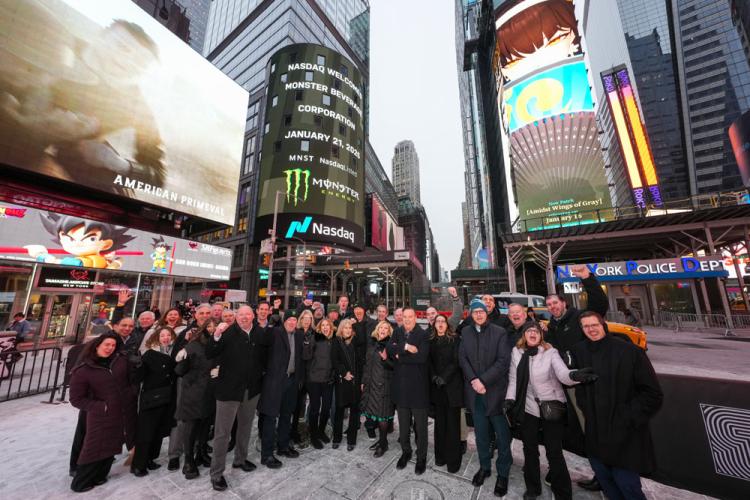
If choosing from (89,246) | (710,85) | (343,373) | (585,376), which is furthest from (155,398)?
(710,85)

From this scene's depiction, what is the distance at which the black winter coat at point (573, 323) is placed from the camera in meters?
3.73

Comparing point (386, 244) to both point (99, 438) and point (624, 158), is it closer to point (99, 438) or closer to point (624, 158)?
point (624, 158)

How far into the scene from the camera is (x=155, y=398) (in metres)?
3.70

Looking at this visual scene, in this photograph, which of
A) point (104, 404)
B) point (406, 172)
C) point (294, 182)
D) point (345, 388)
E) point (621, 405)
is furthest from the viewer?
point (406, 172)

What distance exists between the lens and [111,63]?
1603 cm

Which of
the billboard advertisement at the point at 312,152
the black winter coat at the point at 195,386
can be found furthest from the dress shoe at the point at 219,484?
the billboard advertisement at the point at 312,152

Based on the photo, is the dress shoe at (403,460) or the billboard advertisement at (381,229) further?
the billboard advertisement at (381,229)

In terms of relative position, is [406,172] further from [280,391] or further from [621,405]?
[621,405]

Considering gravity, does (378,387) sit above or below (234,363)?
below

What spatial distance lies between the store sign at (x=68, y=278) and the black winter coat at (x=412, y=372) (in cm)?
1768

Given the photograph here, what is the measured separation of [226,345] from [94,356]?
1535 millimetres

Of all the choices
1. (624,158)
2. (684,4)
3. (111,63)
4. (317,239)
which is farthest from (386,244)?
(684,4)

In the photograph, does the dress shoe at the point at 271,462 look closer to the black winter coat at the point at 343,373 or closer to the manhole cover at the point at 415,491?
the black winter coat at the point at 343,373

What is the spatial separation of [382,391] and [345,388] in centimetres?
65
